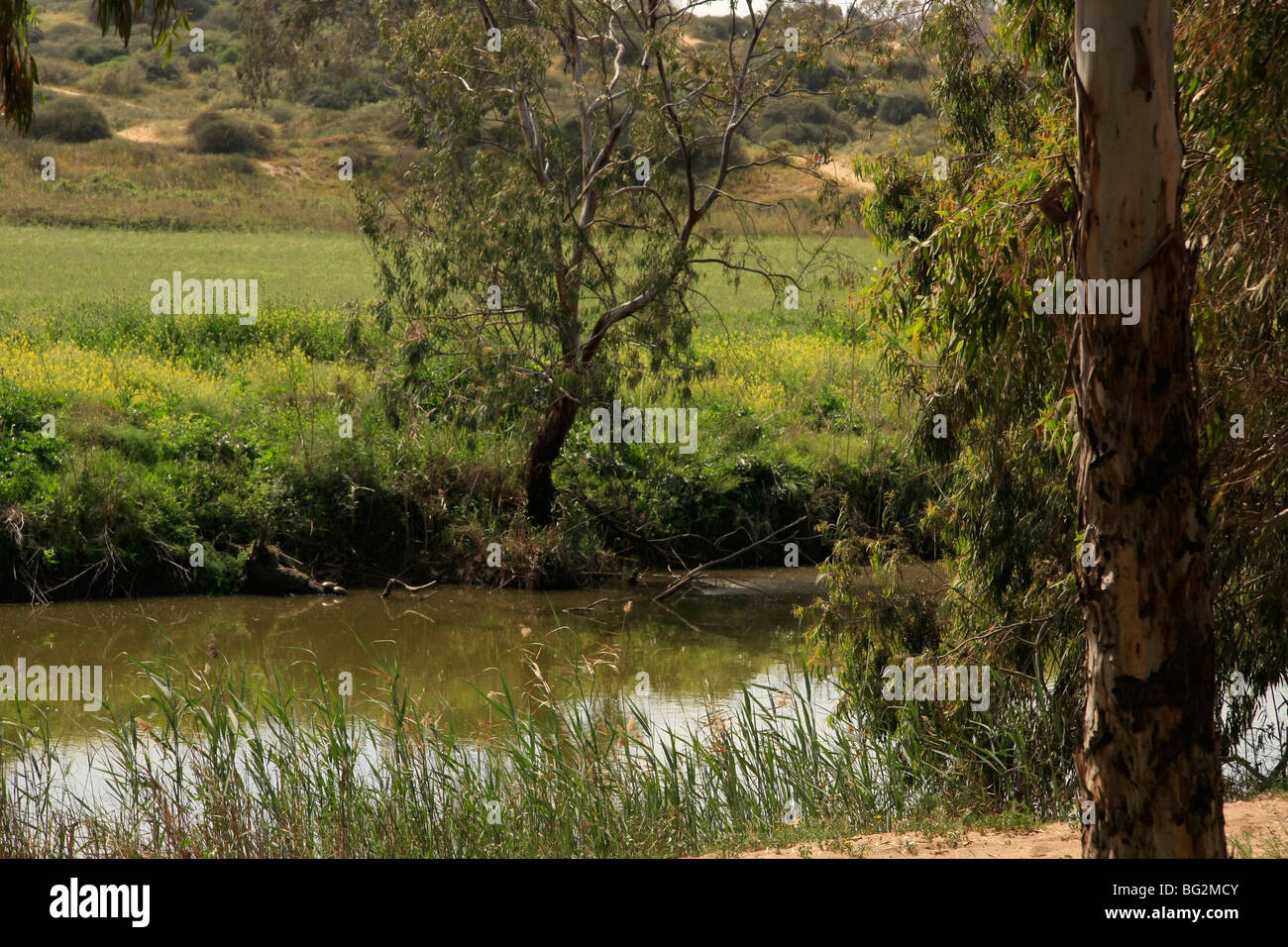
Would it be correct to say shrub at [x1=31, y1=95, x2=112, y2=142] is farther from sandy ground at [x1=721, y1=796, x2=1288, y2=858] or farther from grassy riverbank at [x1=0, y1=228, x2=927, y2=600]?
sandy ground at [x1=721, y1=796, x2=1288, y2=858]

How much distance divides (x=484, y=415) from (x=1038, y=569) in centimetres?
637

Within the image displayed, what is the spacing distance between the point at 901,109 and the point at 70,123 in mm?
26566

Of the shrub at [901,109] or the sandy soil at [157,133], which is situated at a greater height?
the shrub at [901,109]

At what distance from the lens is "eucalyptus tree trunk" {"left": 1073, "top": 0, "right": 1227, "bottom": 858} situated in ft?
14.3

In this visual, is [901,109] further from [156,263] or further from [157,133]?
[156,263]

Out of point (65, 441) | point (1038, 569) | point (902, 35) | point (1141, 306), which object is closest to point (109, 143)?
point (65, 441)

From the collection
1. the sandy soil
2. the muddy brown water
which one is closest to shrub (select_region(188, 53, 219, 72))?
the sandy soil

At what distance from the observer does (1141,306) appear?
4.37m

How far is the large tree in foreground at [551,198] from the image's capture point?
507 inches

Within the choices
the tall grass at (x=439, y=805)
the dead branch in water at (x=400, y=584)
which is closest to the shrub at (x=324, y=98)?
the dead branch in water at (x=400, y=584)

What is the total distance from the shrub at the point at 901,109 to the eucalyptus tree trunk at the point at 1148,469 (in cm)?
4184

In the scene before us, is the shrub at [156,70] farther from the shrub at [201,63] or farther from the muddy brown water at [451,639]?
the muddy brown water at [451,639]

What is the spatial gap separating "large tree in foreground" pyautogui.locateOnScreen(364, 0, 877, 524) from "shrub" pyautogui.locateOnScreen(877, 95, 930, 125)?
1274 inches

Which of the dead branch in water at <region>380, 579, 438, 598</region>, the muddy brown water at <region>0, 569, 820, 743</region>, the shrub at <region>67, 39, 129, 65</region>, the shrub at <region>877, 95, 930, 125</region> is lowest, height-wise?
the muddy brown water at <region>0, 569, 820, 743</region>
